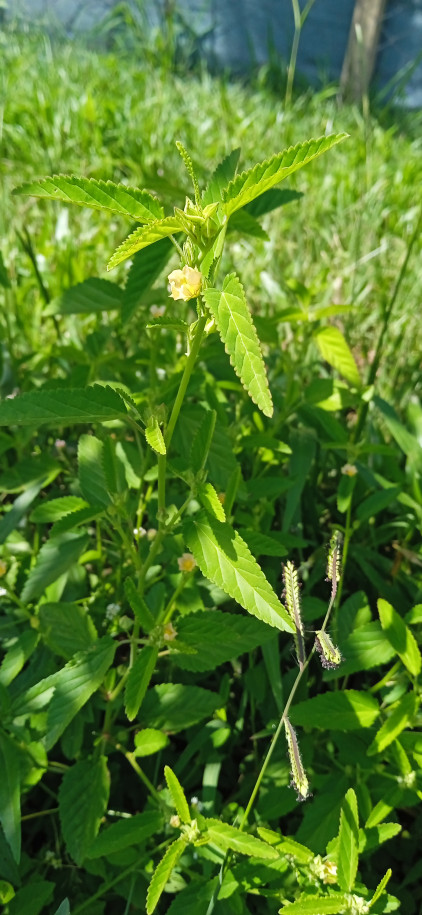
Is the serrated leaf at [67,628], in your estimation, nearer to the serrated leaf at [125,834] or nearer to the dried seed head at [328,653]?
the serrated leaf at [125,834]

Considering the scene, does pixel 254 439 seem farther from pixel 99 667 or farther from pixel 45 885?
pixel 45 885

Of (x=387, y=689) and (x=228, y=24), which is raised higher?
(x=228, y=24)

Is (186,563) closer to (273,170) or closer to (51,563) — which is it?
(51,563)

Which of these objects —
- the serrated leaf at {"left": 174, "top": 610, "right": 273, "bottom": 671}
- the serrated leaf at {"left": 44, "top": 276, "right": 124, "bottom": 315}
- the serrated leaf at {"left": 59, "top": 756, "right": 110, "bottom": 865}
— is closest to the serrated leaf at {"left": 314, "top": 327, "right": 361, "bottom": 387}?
the serrated leaf at {"left": 44, "top": 276, "right": 124, "bottom": 315}

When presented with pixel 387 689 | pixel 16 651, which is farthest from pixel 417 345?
pixel 16 651

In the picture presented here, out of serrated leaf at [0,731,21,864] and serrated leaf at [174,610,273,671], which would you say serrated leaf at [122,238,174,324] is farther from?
serrated leaf at [0,731,21,864]

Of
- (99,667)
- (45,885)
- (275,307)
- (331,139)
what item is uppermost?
(275,307)

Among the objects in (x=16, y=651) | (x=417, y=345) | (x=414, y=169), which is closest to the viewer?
(x=16, y=651)
